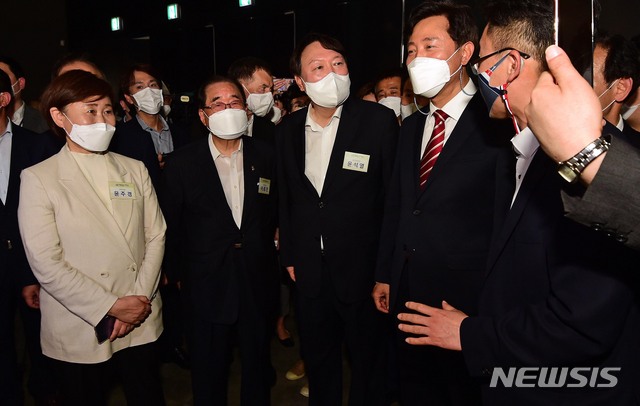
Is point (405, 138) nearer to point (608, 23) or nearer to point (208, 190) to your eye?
point (208, 190)

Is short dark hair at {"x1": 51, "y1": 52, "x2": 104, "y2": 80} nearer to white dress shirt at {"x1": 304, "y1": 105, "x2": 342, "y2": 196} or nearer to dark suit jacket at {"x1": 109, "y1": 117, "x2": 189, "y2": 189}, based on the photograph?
dark suit jacket at {"x1": 109, "y1": 117, "x2": 189, "y2": 189}

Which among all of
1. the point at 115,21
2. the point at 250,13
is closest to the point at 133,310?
the point at 250,13

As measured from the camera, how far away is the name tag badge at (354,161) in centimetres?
219

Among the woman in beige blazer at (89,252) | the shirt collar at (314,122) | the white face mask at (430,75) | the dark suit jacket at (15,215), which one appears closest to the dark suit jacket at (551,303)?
the white face mask at (430,75)

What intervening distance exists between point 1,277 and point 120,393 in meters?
1.02

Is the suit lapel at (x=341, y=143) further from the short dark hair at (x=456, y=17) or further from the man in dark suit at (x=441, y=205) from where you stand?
the short dark hair at (x=456, y=17)

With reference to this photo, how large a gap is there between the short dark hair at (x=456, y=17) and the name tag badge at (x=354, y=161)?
2.15ft

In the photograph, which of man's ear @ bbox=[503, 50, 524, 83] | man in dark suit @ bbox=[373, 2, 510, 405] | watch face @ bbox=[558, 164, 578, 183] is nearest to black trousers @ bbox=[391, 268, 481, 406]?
man in dark suit @ bbox=[373, 2, 510, 405]

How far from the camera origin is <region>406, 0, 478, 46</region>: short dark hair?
198cm

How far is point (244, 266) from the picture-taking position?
7.48 ft

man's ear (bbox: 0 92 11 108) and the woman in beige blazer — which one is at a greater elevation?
man's ear (bbox: 0 92 11 108)

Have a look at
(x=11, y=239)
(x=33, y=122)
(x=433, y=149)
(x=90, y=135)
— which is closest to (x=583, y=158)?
(x=433, y=149)

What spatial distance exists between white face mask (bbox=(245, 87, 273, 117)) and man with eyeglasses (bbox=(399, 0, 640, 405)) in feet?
7.76

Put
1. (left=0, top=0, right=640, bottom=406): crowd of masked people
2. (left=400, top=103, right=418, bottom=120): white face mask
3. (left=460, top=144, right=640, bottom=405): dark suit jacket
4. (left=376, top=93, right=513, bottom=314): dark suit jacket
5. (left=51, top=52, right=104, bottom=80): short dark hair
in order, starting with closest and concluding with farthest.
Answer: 1. (left=460, top=144, right=640, bottom=405): dark suit jacket
2. (left=0, top=0, right=640, bottom=406): crowd of masked people
3. (left=376, top=93, right=513, bottom=314): dark suit jacket
4. (left=51, top=52, right=104, bottom=80): short dark hair
5. (left=400, top=103, right=418, bottom=120): white face mask
